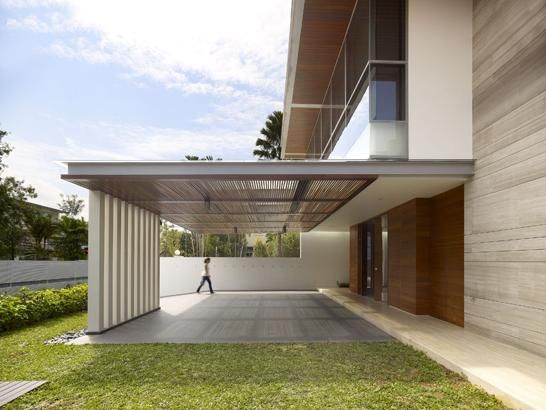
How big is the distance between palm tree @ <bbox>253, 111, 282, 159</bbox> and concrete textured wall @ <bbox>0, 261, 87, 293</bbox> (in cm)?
1571

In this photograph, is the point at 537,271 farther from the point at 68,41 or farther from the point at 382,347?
the point at 68,41

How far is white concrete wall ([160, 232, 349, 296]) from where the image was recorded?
69.8ft

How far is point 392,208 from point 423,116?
A: 440 cm

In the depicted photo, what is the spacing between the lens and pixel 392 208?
12570 mm

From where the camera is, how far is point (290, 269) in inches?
Result: 842

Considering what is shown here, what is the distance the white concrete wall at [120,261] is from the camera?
9203 mm

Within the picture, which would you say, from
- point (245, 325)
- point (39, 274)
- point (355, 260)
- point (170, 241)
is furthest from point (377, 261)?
point (170, 241)

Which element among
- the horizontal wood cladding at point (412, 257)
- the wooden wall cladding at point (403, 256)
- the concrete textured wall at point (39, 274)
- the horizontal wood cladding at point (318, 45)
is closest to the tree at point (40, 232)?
the concrete textured wall at point (39, 274)

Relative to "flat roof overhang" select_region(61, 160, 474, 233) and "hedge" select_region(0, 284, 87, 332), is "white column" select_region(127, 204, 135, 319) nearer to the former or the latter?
"flat roof overhang" select_region(61, 160, 474, 233)

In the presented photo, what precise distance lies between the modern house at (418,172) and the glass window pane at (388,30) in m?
0.02

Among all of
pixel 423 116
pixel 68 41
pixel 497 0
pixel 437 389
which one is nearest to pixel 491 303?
pixel 437 389

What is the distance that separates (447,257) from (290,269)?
40.2 ft

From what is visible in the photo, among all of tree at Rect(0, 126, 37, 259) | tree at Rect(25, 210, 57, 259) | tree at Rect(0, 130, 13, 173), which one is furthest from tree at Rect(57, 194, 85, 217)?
tree at Rect(0, 130, 13, 173)

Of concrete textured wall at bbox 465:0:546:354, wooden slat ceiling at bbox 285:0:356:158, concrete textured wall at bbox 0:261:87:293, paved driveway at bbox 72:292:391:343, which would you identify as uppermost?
wooden slat ceiling at bbox 285:0:356:158
